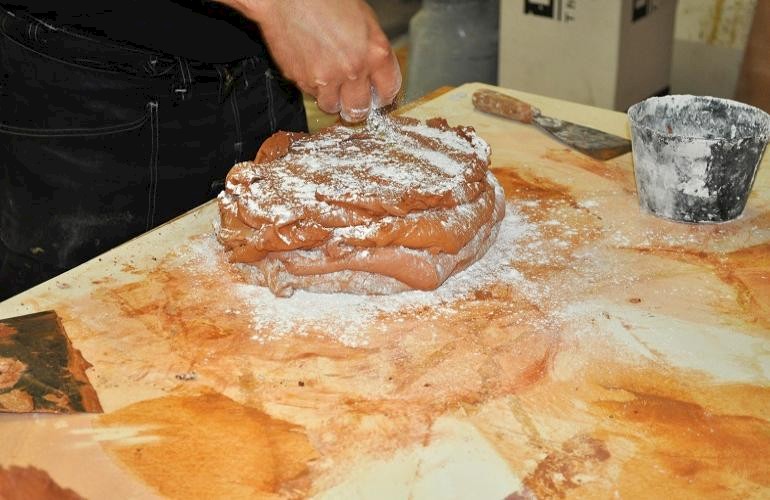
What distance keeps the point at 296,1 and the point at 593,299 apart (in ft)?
2.58

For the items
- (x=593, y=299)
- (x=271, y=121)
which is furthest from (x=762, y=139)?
(x=271, y=121)

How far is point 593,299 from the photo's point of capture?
157cm

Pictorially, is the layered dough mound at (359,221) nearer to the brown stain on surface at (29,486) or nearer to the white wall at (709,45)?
the brown stain on surface at (29,486)

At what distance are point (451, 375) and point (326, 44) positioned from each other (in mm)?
696

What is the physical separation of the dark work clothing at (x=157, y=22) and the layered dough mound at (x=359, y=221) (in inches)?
14.5

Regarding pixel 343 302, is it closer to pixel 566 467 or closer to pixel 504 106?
pixel 566 467

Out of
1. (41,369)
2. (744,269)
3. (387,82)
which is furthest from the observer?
(387,82)

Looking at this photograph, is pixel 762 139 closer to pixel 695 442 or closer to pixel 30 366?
pixel 695 442

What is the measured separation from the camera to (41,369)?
4.50 ft

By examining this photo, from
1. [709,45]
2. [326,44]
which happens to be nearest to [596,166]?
[326,44]

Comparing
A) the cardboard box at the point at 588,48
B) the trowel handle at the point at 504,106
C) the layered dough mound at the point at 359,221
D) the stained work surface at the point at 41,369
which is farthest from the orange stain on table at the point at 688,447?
the cardboard box at the point at 588,48

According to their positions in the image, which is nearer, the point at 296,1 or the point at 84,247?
the point at 296,1

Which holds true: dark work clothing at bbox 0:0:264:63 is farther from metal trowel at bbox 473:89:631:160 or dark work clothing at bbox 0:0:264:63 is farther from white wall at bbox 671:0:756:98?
white wall at bbox 671:0:756:98

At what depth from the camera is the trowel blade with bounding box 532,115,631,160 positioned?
7.04ft
